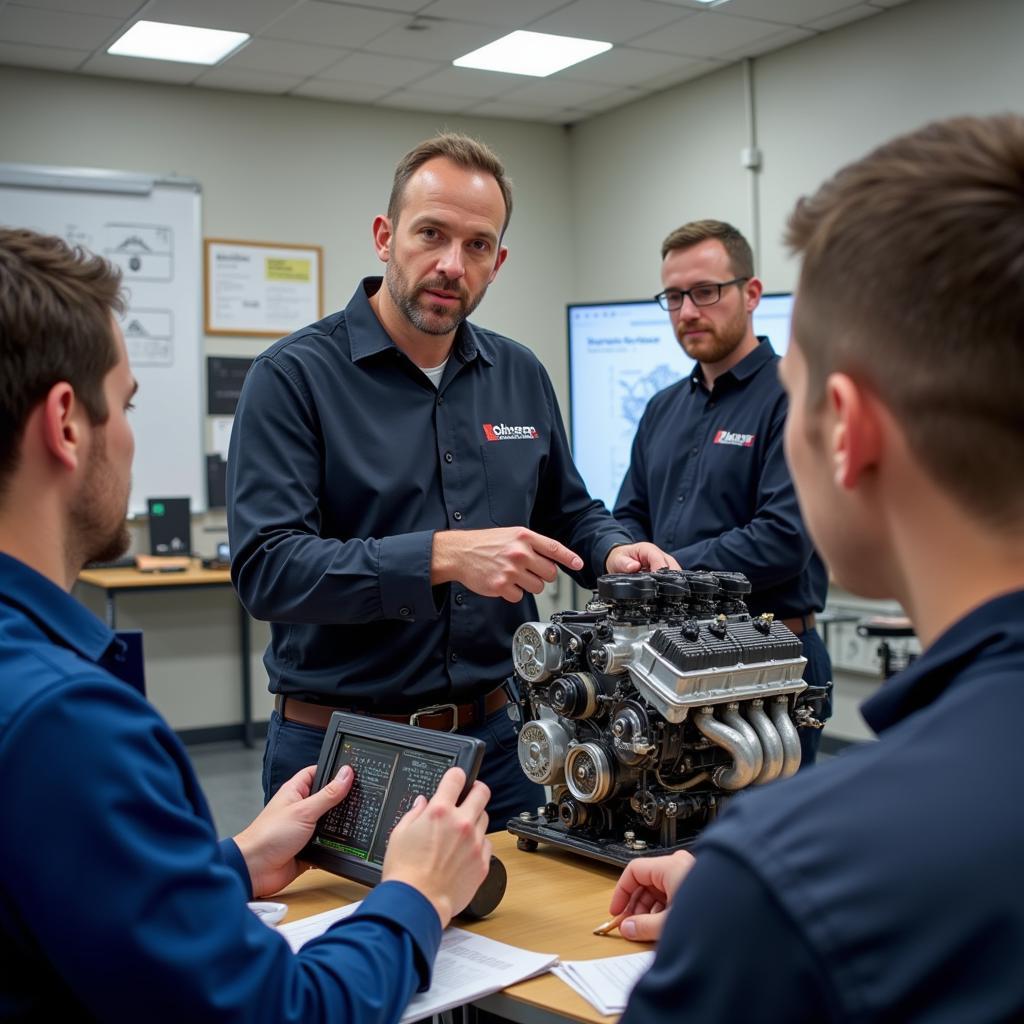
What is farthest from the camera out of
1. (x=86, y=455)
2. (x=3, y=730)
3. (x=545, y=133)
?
(x=545, y=133)

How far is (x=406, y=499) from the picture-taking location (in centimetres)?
240

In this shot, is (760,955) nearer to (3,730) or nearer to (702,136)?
(3,730)

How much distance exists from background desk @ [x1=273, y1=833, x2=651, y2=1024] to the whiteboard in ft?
15.9

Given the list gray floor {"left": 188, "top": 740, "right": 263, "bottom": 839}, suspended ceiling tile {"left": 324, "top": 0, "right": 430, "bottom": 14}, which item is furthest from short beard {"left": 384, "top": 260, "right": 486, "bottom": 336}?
suspended ceiling tile {"left": 324, "top": 0, "right": 430, "bottom": 14}

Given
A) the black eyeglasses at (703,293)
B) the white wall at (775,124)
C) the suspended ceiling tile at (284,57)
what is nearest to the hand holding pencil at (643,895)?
the black eyeglasses at (703,293)

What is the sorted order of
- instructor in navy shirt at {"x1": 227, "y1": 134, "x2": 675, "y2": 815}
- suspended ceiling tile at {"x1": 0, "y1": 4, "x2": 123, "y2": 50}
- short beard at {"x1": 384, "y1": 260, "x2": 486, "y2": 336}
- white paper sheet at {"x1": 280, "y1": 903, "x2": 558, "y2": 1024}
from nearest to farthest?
white paper sheet at {"x1": 280, "y1": 903, "x2": 558, "y2": 1024}, instructor in navy shirt at {"x1": 227, "y1": 134, "x2": 675, "y2": 815}, short beard at {"x1": 384, "y1": 260, "x2": 486, "y2": 336}, suspended ceiling tile at {"x1": 0, "y1": 4, "x2": 123, "y2": 50}

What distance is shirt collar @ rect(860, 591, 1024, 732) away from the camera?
81 centimetres

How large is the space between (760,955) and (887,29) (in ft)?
18.3

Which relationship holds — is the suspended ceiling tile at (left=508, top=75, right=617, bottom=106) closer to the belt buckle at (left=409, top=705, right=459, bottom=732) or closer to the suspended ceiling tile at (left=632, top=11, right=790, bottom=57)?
the suspended ceiling tile at (left=632, top=11, right=790, bottom=57)

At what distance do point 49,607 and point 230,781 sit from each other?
5.04 metres

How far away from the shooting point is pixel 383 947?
4.34 ft

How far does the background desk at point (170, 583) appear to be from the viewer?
5961 millimetres

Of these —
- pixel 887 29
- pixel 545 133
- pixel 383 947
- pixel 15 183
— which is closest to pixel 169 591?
pixel 15 183

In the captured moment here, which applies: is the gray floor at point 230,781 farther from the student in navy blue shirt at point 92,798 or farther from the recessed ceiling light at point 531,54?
the student in navy blue shirt at point 92,798
